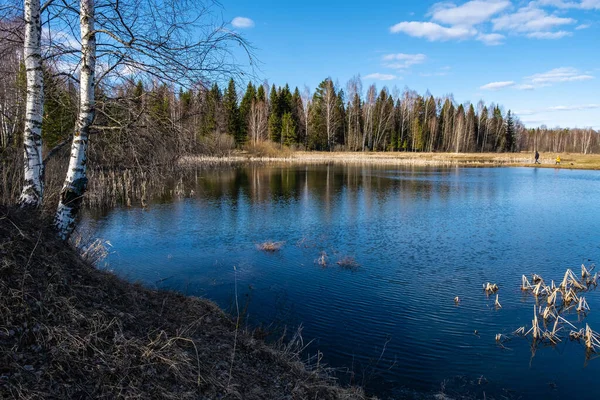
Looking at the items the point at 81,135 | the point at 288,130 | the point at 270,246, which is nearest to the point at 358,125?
the point at 288,130

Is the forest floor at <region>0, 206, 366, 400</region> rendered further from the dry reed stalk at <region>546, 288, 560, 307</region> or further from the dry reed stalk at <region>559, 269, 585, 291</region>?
the dry reed stalk at <region>559, 269, 585, 291</region>

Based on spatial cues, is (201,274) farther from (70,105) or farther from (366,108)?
(366,108)

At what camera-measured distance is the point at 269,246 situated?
15.0 m

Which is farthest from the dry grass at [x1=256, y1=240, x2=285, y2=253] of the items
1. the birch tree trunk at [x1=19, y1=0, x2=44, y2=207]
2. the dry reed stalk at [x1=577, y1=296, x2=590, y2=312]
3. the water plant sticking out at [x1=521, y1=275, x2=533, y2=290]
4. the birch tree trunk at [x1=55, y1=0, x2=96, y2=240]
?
the birch tree trunk at [x1=19, y1=0, x2=44, y2=207]

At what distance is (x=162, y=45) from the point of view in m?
5.56

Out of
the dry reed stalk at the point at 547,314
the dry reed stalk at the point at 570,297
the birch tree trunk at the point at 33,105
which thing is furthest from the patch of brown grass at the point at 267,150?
the birch tree trunk at the point at 33,105

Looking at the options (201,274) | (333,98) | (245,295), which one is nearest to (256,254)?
(201,274)

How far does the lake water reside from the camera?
762 centimetres

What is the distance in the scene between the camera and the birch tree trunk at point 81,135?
5738 mm

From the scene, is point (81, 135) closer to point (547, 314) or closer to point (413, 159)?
point (547, 314)

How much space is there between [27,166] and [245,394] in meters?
4.46

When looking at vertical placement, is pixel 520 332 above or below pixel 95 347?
below

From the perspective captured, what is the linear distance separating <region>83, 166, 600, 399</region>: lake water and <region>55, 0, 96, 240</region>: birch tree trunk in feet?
6.29

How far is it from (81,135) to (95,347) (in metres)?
3.39
